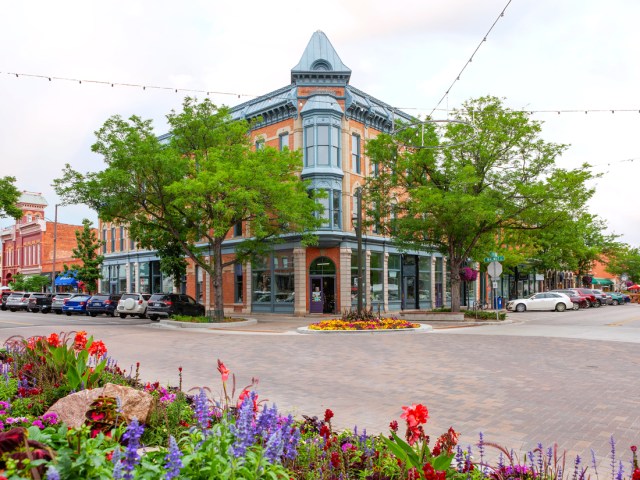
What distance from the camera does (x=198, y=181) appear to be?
23.1 meters

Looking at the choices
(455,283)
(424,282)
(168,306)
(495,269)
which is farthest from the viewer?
(424,282)

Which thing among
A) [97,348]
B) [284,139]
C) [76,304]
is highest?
[284,139]

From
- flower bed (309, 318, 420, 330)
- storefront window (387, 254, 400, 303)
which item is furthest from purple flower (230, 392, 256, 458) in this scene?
storefront window (387, 254, 400, 303)

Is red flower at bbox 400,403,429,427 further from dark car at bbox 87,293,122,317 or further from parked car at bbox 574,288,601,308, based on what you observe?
parked car at bbox 574,288,601,308

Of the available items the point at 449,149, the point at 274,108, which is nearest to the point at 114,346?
the point at 449,149

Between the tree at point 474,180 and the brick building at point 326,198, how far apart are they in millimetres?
4362

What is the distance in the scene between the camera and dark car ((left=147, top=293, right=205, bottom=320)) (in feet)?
96.6

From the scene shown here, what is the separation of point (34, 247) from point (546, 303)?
215 feet

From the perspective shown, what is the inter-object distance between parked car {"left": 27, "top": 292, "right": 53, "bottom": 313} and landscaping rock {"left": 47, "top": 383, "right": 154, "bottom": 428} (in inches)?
1604

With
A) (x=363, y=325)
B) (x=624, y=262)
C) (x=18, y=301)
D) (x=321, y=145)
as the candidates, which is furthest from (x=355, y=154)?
(x=624, y=262)

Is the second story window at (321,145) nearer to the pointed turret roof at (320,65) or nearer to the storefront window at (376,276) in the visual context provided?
the pointed turret roof at (320,65)

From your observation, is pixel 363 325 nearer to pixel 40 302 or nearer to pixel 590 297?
pixel 590 297

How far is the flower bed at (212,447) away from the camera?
270 centimetres

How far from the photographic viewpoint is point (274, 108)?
34.6m
